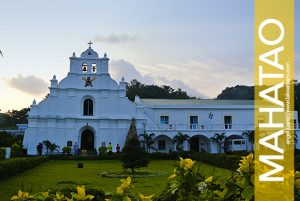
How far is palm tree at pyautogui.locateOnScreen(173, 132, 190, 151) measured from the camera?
40375 millimetres

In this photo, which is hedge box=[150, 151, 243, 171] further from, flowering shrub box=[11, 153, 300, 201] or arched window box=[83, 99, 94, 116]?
flowering shrub box=[11, 153, 300, 201]

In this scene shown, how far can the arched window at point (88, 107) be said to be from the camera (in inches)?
1631

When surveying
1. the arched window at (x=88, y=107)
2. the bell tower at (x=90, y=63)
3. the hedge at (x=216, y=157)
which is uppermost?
the bell tower at (x=90, y=63)

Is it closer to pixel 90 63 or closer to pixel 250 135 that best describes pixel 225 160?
pixel 250 135

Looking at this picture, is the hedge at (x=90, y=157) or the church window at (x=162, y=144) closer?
the hedge at (x=90, y=157)

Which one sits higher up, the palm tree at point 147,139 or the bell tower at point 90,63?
the bell tower at point 90,63

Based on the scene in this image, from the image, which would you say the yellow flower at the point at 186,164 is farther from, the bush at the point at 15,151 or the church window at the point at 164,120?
the church window at the point at 164,120

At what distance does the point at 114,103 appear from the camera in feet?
135

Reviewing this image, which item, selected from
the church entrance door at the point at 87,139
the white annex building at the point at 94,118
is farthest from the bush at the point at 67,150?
the church entrance door at the point at 87,139

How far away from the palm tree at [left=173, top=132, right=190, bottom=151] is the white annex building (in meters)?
0.64

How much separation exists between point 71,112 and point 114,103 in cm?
442

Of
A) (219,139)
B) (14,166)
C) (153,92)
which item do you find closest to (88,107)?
(219,139)

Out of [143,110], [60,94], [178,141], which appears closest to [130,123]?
[143,110]

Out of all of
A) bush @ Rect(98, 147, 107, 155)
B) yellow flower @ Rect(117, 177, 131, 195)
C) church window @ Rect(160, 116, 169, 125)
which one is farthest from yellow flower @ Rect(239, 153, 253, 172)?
church window @ Rect(160, 116, 169, 125)
